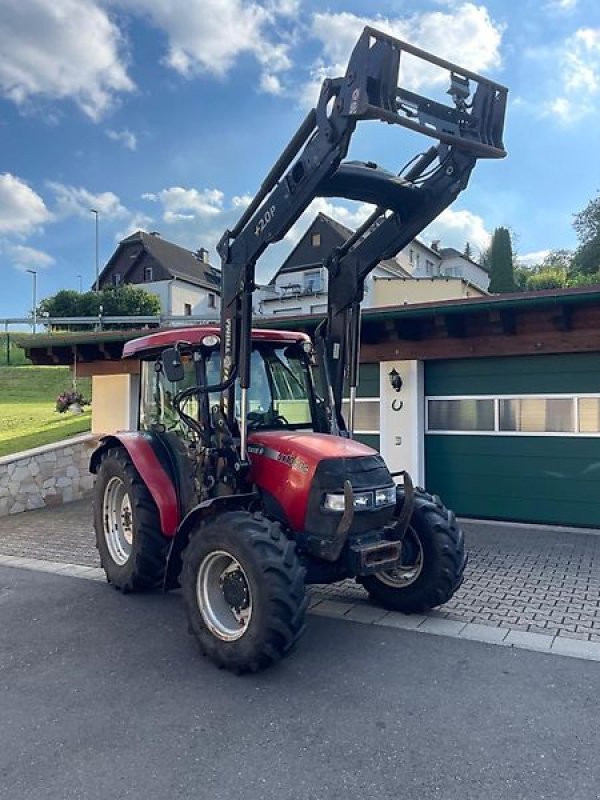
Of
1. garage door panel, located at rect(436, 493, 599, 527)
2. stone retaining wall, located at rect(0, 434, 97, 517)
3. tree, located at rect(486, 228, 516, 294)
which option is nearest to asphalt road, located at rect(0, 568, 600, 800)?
garage door panel, located at rect(436, 493, 599, 527)

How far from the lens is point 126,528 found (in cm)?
596

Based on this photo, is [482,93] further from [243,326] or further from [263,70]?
[263,70]

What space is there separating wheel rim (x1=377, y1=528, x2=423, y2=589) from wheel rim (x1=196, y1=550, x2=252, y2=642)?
1249 mm

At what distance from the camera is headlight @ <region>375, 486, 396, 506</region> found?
14.4 feet

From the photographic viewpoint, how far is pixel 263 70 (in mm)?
9148

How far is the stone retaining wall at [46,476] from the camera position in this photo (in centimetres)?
951

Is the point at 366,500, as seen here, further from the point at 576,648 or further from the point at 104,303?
the point at 104,303

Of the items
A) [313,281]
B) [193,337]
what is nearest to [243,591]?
[193,337]

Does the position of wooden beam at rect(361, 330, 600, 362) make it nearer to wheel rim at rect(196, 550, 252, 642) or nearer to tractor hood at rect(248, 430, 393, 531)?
tractor hood at rect(248, 430, 393, 531)

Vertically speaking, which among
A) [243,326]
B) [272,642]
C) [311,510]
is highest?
[243,326]

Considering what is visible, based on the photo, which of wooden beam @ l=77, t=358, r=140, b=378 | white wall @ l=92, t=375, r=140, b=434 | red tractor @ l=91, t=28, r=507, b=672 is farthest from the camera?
white wall @ l=92, t=375, r=140, b=434

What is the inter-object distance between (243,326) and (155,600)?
257 cm

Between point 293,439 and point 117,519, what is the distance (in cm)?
243

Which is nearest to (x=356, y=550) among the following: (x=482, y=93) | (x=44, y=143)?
(x=482, y=93)
